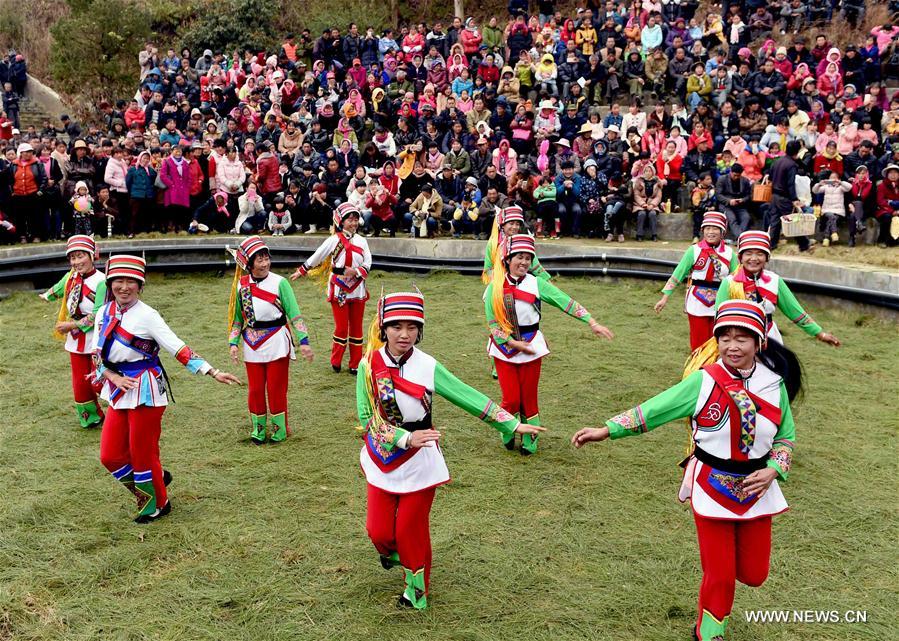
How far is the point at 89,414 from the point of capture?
9164mm

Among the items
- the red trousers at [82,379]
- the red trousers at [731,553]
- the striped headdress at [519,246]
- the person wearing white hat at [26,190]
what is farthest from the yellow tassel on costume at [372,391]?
the person wearing white hat at [26,190]

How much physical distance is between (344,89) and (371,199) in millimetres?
4733

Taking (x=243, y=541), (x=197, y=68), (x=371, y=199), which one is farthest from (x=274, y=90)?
(x=243, y=541)

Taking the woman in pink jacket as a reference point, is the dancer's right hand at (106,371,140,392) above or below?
below

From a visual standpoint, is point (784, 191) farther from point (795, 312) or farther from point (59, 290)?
point (59, 290)

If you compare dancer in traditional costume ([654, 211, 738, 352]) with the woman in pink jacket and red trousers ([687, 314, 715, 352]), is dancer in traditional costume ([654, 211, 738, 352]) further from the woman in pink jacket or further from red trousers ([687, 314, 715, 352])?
the woman in pink jacket

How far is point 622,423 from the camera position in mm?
4953

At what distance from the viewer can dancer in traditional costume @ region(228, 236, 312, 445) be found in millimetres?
8484

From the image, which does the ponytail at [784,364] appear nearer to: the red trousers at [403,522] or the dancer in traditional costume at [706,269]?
the red trousers at [403,522]

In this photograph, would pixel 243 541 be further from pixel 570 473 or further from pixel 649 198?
pixel 649 198

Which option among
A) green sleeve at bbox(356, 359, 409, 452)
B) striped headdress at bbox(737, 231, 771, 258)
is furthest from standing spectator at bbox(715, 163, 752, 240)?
green sleeve at bbox(356, 359, 409, 452)

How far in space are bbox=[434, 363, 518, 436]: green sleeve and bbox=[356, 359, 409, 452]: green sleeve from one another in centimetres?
36

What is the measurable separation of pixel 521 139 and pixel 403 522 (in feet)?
46.7

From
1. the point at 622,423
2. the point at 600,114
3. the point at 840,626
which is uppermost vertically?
the point at 600,114
